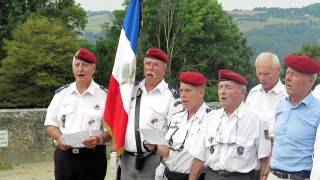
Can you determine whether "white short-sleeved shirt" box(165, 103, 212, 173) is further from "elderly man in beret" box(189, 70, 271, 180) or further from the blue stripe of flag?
the blue stripe of flag

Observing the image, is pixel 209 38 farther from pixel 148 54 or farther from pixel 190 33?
pixel 148 54

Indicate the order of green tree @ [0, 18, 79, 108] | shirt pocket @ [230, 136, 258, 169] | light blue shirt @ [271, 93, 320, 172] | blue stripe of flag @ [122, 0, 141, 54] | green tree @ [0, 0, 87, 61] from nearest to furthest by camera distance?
light blue shirt @ [271, 93, 320, 172] < shirt pocket @ [230, 136, 258, 169] < blue stripe of flag @ [122, 0, 141, 54] < green tree @ [0, 18, 79, 108] < green tree @ [0, 0, 87, 61]

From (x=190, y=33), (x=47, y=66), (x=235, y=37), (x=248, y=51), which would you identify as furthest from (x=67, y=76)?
(x=248, y=51)

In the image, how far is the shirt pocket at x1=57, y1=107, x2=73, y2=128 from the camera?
5387 mm

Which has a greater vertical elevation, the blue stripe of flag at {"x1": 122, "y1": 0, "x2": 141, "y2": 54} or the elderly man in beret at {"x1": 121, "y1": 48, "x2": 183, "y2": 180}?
the blue stripe of flag at {"x1": 122, "y1": 0, "x2": 141, "y2": 54}

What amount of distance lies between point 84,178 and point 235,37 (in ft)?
164

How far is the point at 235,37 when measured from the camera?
178 feet

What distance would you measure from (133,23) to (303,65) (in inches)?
83.7

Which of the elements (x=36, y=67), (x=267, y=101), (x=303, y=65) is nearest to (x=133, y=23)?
(x=267, y=101)

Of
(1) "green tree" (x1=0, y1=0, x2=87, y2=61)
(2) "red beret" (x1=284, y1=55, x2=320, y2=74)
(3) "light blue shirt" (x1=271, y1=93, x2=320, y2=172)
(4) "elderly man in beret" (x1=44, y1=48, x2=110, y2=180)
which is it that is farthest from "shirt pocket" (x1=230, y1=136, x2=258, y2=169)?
(1) "green tree" (x1=0, y1=0, x2=87, y2=61)

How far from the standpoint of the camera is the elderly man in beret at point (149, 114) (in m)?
5.00

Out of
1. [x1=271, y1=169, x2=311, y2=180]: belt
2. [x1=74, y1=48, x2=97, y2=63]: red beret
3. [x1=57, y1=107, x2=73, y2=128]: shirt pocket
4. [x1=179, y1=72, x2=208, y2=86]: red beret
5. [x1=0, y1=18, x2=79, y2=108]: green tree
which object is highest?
[x1=74, y1=48, x2=97, y2=63]: red beret

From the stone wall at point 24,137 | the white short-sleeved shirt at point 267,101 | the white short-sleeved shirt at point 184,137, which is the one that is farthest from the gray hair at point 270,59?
the stone wall at point 24,137

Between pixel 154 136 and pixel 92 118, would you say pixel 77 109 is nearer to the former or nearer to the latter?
pixel 92 118
